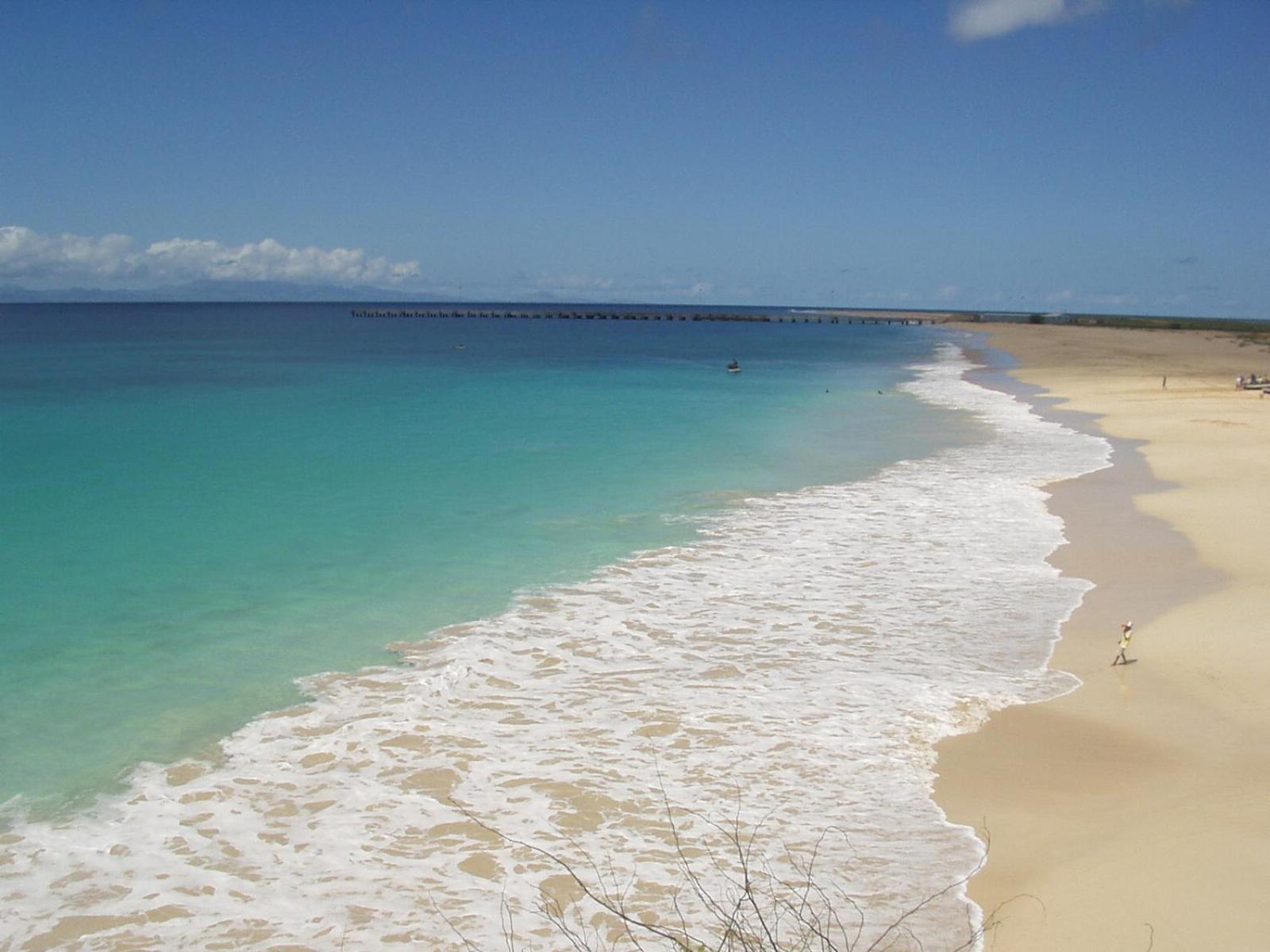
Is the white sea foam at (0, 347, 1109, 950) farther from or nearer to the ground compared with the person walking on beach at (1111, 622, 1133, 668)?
nearer to the ground

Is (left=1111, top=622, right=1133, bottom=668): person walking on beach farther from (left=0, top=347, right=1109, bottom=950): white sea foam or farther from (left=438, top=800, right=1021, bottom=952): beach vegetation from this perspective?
(left=438, top=800, right=1021, bottom=952): beach vegetation

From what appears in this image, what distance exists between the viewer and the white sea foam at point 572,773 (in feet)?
20.8

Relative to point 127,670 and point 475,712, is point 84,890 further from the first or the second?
point 127,670

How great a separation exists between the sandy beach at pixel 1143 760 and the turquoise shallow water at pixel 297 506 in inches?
260

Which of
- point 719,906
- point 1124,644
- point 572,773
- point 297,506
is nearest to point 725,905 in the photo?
point 719,906

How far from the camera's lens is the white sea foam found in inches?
249

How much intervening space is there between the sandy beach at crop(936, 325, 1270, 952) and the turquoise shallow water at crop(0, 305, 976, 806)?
6613 mm

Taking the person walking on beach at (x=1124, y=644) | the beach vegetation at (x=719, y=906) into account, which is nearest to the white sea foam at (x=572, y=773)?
the beach vegetation at (x=719, y=906)

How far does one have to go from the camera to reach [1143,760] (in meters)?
8.20

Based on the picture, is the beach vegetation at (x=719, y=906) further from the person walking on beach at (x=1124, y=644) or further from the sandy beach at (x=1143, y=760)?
the person walking on beach at (x=1124, y=644)

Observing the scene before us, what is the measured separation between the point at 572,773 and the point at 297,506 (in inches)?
500

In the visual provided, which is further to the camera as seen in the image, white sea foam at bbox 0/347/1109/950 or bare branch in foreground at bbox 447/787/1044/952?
white sea foam at bbox 0/347/1109/950

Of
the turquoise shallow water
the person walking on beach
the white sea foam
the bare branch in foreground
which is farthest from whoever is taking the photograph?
the person walking on beach

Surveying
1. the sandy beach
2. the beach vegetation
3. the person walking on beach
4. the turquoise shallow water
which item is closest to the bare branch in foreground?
the beach vegetation
